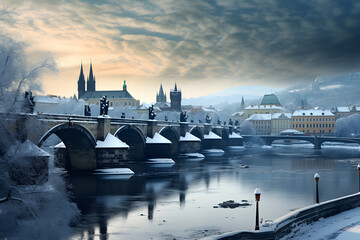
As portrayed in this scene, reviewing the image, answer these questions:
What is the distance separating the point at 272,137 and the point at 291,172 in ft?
237

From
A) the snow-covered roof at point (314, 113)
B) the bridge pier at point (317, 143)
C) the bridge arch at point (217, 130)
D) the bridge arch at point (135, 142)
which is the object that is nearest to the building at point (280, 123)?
the snow-covered roof at point (314, 113)

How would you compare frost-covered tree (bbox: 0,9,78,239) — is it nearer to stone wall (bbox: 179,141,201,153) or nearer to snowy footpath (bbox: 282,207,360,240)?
snowy footpath (bbox: 282,207,360,240)

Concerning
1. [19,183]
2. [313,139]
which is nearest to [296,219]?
[19,183]

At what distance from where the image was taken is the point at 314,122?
163 meters

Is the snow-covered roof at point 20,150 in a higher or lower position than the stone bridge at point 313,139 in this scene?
higher

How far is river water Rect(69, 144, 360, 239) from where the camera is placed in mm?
24000

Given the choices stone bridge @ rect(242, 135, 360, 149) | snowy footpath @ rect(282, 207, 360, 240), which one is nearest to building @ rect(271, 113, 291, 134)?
stone bridge @ rect(242, 135, 360, 149)

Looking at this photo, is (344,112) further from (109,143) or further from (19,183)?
(19,183)

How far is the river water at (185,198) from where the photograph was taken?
2400 cm

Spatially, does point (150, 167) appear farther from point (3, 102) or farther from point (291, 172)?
point (3, 102)

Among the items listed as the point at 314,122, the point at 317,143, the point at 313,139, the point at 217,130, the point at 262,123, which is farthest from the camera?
the point at 262,123

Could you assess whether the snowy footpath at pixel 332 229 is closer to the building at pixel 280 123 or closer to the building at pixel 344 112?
the building at pixel 280 123

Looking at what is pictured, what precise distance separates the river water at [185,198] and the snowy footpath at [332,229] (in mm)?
4279

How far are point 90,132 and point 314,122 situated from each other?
132 metres
